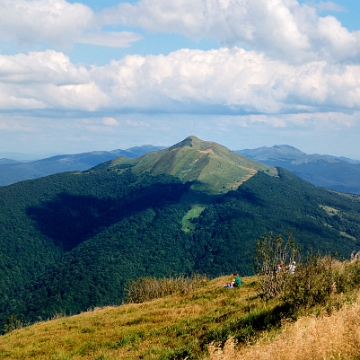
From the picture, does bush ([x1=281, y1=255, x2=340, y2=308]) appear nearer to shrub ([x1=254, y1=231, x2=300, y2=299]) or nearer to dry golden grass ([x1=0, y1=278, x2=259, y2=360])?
dry golden grass ([x1=0, y1=278, x2=259, y2=360])

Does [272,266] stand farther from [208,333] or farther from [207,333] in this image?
[208,333]

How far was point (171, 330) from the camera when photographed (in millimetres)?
25594

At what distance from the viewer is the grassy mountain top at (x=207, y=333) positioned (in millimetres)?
12125

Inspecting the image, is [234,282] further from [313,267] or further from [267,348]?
[267,348]

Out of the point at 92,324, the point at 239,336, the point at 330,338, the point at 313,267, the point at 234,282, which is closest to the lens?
the point at 330,338

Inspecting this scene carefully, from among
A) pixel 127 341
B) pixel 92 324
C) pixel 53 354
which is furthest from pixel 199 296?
pixel 53 354

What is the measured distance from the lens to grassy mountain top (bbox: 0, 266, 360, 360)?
39.8 feet

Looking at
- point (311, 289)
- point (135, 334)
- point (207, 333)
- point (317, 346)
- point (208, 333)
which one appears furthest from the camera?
point (135, 334)

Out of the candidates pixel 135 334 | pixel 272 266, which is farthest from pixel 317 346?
pixel 272 266

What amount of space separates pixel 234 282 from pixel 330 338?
30.2 m

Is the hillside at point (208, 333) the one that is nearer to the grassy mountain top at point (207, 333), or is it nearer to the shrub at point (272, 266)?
the grassy mountain top at point (207, 333)

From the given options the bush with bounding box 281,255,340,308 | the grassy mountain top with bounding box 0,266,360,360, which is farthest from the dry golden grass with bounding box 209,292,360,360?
the bush with bounding box 281,255,340,308

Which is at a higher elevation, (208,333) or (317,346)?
(317,346)

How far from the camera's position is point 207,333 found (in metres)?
21.3
